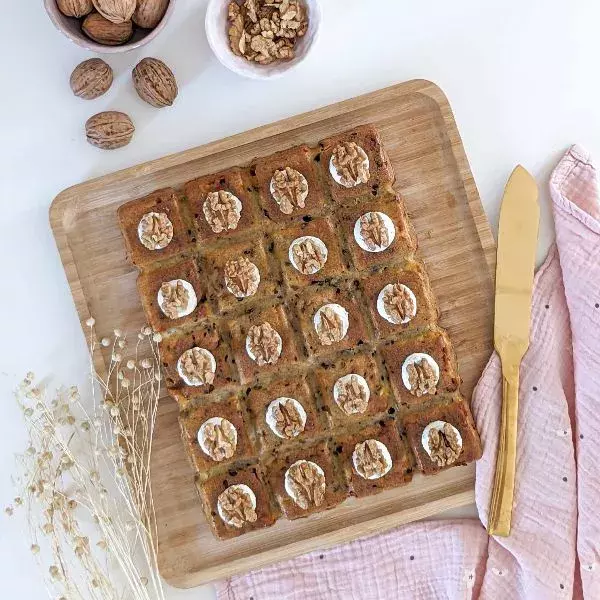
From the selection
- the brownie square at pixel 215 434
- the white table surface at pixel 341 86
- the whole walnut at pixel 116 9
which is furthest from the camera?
the white table surface at pixel 341 86

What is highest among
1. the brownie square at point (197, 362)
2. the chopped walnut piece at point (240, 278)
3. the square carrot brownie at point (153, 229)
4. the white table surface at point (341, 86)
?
the white table surface at point (341, 86)

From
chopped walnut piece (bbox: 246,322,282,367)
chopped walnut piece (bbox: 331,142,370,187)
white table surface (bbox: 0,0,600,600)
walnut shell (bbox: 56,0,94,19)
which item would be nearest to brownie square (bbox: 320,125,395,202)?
chopped walnut piece (bbox: 331,142,370,187)

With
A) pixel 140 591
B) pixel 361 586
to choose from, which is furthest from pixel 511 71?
pixel 140 591

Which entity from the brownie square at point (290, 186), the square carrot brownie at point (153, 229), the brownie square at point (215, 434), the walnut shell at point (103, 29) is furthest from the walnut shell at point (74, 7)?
the brownie square at point (215, 434)

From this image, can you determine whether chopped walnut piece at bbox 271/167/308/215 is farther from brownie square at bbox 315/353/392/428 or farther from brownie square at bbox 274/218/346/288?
brownie square at bbox 315/353/392/428

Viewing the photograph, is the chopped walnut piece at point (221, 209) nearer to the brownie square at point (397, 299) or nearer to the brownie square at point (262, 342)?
the brownie square at point (262, 342)

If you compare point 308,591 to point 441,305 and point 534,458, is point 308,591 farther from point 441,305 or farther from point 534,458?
point 441,305

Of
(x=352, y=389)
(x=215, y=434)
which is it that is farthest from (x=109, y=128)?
(x=352, y=389)
